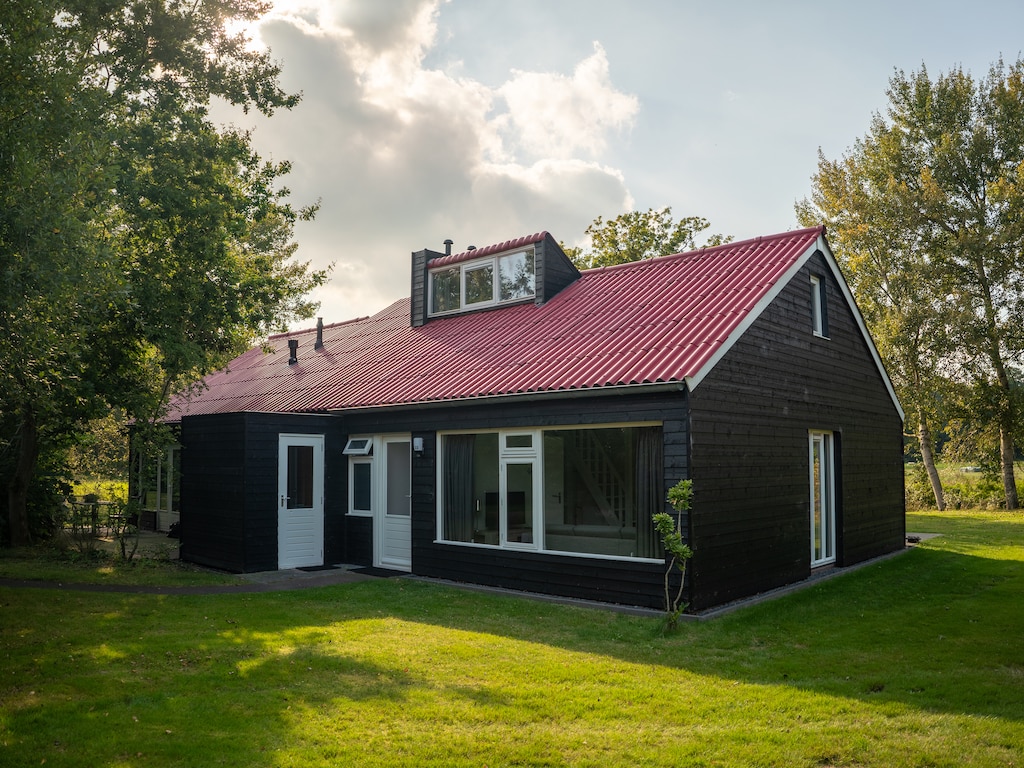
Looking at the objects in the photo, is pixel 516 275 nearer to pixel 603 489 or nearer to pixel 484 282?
pixel 484 282

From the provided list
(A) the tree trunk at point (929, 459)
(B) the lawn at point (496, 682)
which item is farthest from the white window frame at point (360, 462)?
(A) the tree trunk at point (929, 459)

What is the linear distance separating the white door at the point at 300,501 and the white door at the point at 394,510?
118 cm

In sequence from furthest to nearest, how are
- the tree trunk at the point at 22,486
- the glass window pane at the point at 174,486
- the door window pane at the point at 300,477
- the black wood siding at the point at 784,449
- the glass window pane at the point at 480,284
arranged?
the glass window pane at the point at 174,486, the glass window pane at the point at 480,284, the tree trunk at the point at 22,486, the door window pane at the point at 300,477, the black wood siding at the point at 784,449

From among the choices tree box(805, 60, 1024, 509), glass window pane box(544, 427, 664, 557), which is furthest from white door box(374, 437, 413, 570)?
tree box(805, 60, 1024, 509)

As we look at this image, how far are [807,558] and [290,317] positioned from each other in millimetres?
28626

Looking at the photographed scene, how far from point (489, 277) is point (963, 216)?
69.1ft

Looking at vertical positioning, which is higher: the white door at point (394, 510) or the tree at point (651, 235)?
the tree at point (651, 235)

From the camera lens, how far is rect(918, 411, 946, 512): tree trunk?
29094 millimetres

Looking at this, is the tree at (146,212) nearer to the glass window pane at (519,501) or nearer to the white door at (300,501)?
the white door at (300,501)

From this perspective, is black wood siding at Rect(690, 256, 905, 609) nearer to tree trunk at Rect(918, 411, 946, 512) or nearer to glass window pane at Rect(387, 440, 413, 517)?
glass window pane at Rect(387, 440, 413, 517)

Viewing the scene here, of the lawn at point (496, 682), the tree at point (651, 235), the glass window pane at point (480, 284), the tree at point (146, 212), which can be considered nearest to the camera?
the lawn at point (496, 682)

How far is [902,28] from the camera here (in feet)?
42.3

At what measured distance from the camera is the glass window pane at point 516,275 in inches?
643

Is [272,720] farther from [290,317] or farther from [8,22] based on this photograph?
[290,317]
